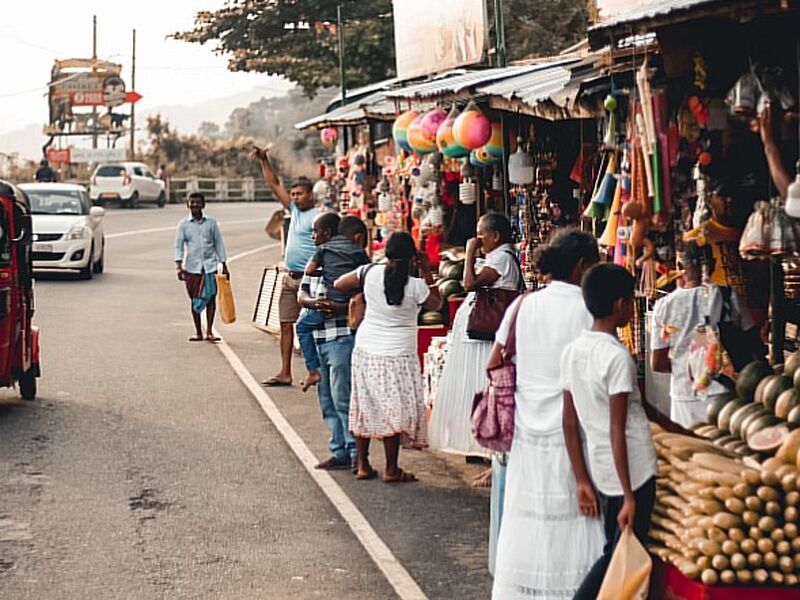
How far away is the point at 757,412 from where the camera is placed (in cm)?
679

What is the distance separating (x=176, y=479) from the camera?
10.0 metres

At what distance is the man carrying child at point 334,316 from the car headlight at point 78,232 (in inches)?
599

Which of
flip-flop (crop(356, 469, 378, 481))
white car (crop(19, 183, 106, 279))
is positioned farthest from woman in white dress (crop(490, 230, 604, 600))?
white car (crop(19, 183, 106, 279))

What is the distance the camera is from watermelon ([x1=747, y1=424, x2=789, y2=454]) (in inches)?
252

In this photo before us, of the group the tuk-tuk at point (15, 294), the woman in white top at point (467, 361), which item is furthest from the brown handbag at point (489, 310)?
the tuk-tuk at point (15, 294)

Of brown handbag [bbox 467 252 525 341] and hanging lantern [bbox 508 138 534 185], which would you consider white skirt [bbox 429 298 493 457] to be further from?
hanging lantern [bbox 508 138 534 185]

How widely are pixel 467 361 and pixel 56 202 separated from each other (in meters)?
18.2

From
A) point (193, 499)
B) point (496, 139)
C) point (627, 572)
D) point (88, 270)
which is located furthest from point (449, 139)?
point (88, 270)

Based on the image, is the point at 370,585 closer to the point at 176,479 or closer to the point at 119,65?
the point at 176,479

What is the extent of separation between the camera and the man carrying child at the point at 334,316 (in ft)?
33.0

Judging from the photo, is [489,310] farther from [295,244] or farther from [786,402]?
[295,244]

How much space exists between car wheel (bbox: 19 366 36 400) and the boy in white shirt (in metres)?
8.11

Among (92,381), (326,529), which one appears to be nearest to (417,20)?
(92,381)

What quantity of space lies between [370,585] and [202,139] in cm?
6812
